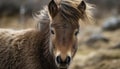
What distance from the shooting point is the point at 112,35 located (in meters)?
23.7

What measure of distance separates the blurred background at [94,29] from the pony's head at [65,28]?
4719 millimetres

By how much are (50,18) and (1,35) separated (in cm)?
143

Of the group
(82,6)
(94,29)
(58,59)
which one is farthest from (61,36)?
(94,29)

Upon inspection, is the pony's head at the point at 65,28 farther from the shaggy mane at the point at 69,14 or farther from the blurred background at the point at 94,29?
the blurred background at the point at 94,29

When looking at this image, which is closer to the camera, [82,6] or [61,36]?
[61,36]

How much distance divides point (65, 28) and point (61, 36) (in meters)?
0.19

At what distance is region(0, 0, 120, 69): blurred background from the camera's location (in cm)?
1551

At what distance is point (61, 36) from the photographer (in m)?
8.71

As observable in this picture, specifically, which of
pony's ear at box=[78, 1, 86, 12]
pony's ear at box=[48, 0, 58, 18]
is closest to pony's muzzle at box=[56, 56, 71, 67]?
pony's ear at box=[48, 0, 58, 18]

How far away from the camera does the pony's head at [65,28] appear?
27.9ft

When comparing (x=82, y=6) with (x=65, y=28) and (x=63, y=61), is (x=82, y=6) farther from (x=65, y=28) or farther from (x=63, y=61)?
(x=63, y=61)

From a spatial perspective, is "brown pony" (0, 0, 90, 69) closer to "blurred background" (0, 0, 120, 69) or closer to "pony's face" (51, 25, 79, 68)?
"pony's face" (51, 25, 79, 68)

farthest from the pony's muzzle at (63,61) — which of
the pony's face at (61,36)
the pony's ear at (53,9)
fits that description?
the pony's ear at (53,9)

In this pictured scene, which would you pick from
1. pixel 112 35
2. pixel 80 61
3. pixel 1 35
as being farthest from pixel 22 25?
pixel 1 35
